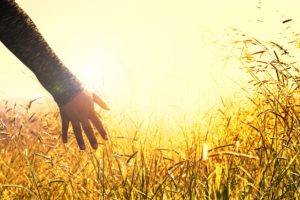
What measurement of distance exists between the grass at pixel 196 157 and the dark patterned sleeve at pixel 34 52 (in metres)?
0.24

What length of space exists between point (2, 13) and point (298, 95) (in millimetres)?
1530

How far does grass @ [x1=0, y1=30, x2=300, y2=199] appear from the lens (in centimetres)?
149

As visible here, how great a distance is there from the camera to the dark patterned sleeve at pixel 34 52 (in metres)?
1.71

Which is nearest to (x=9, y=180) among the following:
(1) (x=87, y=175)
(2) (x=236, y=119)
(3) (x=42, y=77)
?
(1) (x=87, y=175)

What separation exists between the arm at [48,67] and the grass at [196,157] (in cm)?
16

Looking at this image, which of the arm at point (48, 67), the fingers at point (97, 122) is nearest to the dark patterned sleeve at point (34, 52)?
the arm at point (48, 67)

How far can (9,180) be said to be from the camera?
277 cm

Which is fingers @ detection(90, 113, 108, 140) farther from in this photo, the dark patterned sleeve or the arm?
the dark patterned sleeve

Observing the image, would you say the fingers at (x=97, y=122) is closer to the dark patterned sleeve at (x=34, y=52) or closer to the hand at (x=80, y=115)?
the hand at (x=80, y=115)

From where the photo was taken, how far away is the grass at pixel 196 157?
58.6 inches

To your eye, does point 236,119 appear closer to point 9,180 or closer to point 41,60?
point 41,60

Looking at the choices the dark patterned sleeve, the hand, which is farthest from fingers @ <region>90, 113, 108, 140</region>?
the dark patterned sleeve

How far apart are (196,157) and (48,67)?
0.73 metres

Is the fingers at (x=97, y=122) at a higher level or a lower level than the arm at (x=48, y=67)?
lower
